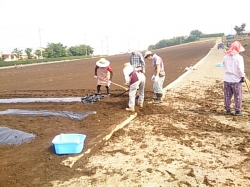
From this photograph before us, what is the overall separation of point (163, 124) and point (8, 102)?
229 inches

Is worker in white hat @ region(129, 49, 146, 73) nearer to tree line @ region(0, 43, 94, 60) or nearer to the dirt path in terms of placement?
the dirt path

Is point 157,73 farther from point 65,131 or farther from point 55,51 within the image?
point 55,51

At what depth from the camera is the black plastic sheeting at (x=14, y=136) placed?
525cm

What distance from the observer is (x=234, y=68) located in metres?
6.55

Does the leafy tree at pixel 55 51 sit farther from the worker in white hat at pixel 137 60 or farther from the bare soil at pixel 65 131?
the worker in white hat at pixel 137 60

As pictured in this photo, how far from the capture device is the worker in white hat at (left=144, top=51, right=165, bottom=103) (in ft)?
25.9

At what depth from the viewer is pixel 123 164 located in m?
4.09

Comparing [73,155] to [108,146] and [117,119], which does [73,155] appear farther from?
[117,119]

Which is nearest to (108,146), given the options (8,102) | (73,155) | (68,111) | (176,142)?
(73,155)

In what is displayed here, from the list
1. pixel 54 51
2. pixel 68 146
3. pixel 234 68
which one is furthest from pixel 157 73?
pixel 54 51

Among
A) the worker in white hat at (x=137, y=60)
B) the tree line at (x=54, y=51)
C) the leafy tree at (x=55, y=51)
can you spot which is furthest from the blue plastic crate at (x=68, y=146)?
the leafy tree at (x=55, y=51)

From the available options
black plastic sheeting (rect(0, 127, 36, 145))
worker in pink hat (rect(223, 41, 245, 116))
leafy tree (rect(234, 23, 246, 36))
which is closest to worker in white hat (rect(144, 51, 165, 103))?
worker in pink hat (rect(223, 41, 245, 116))

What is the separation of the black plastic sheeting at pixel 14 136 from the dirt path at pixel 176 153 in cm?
165

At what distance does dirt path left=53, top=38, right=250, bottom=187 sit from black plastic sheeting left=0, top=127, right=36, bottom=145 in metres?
1.65
